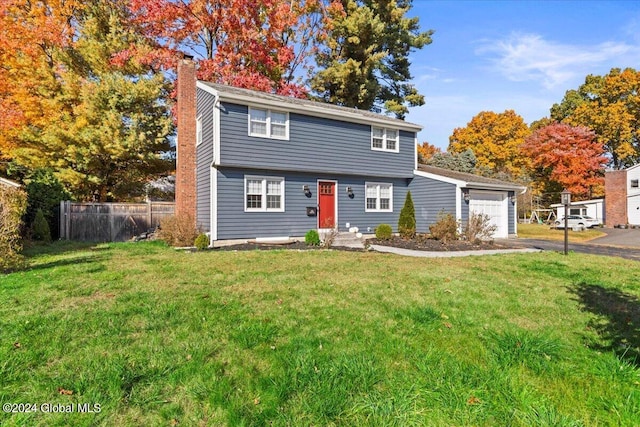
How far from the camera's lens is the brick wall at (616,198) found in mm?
30359

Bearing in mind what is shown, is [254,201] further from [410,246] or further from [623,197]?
[623,197]

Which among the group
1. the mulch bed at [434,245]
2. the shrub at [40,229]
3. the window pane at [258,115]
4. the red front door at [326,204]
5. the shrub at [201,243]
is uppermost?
the window pane at [258,115]

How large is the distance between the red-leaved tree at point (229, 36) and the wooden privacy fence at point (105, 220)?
9.01 meters

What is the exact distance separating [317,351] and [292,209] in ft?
38.0

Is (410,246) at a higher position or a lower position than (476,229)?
lower

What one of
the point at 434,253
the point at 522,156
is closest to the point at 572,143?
the point at 522,156

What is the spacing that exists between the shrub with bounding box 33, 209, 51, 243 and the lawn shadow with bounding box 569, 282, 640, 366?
671 inches

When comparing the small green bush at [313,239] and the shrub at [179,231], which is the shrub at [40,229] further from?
the small green bush at [313,239]

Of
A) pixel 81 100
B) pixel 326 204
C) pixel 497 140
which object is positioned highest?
pixel 497 140

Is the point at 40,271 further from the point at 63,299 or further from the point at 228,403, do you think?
the point at 228,403

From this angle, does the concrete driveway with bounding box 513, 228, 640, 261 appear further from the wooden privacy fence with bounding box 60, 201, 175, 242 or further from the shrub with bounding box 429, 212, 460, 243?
the wooden privacy fence with bounding box 60, 201, 175, 242

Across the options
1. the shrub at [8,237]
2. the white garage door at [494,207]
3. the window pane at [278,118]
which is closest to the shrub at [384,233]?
the white garage door at [494,207]

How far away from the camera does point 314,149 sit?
50.2 feet

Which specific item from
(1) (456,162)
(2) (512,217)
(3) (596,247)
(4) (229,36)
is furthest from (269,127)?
(1) (456,162)
